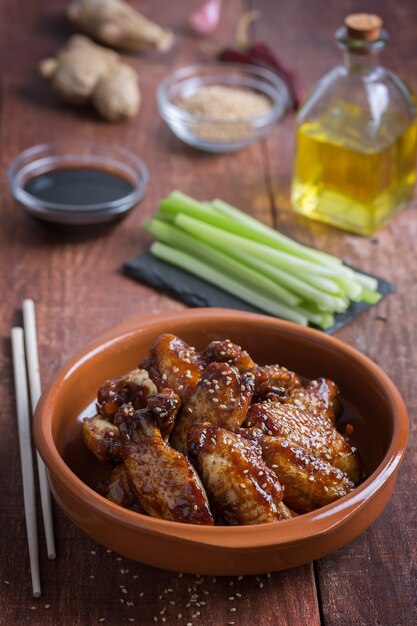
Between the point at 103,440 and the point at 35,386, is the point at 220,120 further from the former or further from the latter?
the point at 103,440

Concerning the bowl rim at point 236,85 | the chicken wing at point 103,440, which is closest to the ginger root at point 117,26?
the bowl rim at point 236,85

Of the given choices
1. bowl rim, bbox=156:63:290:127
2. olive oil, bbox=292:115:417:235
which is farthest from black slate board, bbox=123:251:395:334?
bowl rim, bbox=156:63:290:127

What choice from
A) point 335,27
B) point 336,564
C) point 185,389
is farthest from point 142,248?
point 335,27

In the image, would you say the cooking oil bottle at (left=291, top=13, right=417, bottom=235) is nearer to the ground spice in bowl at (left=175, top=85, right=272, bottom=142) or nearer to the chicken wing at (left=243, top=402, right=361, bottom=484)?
the ground spice in bowl at (left=175, top=85, right=272, bottom=142)

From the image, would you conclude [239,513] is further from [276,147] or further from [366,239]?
[276,147]

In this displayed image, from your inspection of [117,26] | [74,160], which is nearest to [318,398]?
[74,160]

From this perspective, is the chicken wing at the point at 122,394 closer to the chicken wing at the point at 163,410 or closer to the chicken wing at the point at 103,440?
the chicken wing at the point at 103,440
